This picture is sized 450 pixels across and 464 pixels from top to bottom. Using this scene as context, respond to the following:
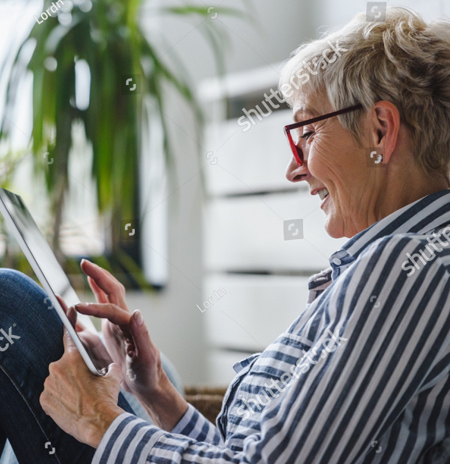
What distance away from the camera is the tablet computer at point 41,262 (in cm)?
78

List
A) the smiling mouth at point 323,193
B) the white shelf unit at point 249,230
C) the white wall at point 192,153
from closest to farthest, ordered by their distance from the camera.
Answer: the smiling mouth at point 323,193, the white shelf unit at point 249,230, the white wall at point 192,153

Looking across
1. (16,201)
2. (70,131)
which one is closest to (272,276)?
(70,131)

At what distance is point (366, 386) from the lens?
0.63 m

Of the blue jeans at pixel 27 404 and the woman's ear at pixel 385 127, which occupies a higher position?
the woman's ear at pixel 385 127

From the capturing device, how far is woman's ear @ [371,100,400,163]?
2.74 ft

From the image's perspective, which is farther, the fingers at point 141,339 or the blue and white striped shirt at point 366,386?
the fingers at point 141,339

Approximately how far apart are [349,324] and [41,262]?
1.41 feet

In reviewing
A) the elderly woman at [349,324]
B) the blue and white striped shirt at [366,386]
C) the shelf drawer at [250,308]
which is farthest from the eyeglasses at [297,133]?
the shelf drawer at [250,308]

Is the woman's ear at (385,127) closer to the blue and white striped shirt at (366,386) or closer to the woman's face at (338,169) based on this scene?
the woman's face at (338,169)

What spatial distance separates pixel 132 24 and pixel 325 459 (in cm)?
166

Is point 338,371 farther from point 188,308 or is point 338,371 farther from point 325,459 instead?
point 188,308

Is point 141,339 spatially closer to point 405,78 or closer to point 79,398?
point 79,398

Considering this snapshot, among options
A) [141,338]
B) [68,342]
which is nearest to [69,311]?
[68,342]

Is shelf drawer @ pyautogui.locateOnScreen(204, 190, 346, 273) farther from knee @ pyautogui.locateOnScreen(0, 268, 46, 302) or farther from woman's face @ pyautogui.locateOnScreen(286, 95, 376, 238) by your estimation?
knee @ pyautogui.locateOnScreen(0, 268, 46, 302)
